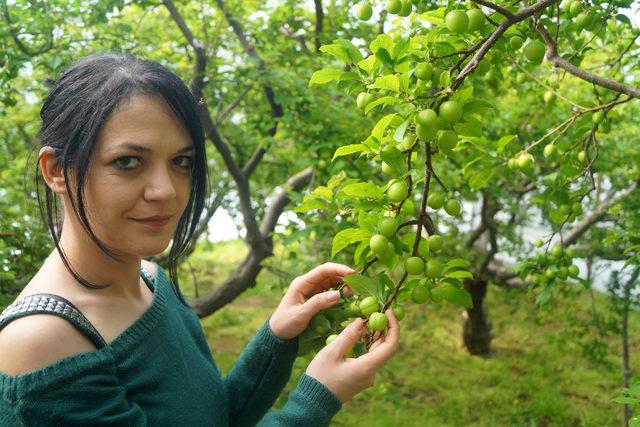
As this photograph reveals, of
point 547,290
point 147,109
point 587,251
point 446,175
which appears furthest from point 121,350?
point 587,251

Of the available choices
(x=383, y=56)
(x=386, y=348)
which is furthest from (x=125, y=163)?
(x=386, y=348)

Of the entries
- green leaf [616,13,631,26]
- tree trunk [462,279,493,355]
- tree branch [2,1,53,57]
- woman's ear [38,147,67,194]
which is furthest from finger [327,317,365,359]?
tree trunk [462,279,493,355]

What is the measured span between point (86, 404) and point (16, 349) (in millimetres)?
169

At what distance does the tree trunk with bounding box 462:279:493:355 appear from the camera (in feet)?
18.3

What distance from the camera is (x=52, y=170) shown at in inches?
53.4

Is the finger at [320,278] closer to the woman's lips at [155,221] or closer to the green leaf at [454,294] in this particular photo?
the green leaf at [454,294]

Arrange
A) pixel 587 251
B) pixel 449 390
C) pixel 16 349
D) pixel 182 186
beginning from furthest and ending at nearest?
pixel 449 390 < pixel 587 251 < pixel 182 186 < pixel 16 349

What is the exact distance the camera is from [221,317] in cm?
701

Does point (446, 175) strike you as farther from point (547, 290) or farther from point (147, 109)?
point (147, 109)

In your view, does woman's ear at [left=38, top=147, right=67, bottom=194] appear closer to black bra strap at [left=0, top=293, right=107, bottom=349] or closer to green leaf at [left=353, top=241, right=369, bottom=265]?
black bra strap at [left=0, top=293, right=107, bottom=349]

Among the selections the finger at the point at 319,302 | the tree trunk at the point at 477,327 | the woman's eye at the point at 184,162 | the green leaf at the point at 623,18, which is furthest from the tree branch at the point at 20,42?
the tree trunk at the point at 477,327

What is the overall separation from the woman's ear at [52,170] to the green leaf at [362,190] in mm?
623

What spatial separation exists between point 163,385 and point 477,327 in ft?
15.8

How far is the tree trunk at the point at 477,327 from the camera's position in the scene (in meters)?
5.57
